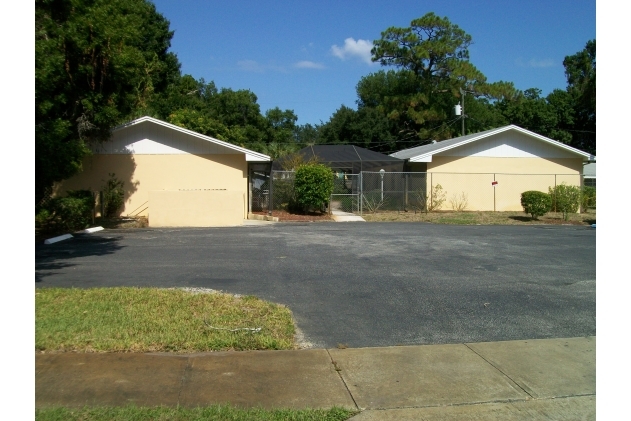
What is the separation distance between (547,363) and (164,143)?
2053cm

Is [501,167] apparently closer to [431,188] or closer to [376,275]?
[431,188]

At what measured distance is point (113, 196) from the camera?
2345 cm

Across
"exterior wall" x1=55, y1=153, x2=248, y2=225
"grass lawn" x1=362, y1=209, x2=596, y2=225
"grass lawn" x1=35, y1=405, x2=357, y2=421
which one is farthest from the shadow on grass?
"grass lawn" x1=362, y1=209, x2=596, y2=225

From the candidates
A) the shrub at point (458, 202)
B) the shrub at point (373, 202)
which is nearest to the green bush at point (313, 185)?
the shrub at point (373, 202)

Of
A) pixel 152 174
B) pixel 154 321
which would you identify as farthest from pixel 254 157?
pixel 154 321

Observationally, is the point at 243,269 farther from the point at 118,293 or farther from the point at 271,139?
the point at 271,139

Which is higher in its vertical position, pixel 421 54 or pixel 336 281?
pixel 421 54

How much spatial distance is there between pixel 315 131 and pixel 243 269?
6728 cm

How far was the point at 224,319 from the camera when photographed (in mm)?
7438

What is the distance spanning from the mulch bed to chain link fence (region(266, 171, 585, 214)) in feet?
6.29

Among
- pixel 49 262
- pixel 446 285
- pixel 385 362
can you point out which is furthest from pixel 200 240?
pixel 385 362

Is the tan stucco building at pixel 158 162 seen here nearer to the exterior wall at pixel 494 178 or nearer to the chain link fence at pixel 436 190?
the chain link fence at pixel 436 190

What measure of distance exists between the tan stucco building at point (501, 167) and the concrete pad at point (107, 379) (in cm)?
2416

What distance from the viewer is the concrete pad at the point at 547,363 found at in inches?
223
